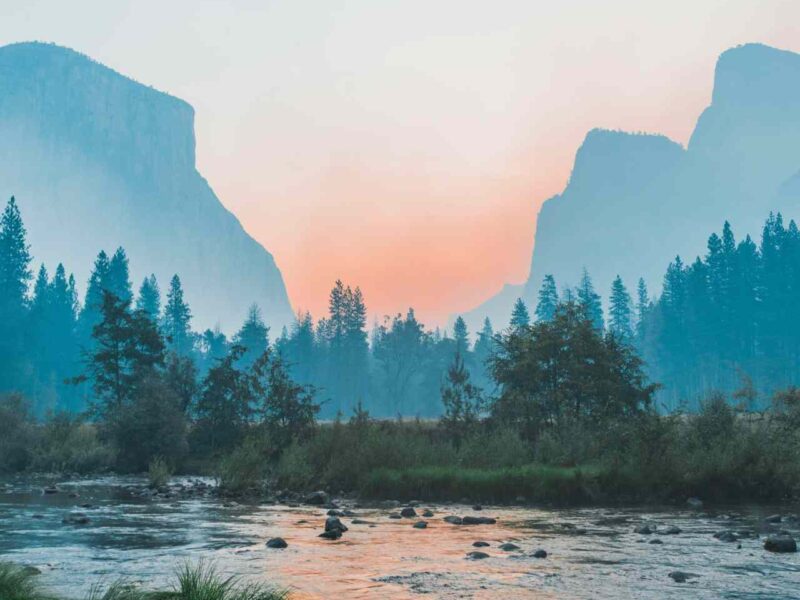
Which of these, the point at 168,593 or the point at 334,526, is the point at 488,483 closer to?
the point at 334,526

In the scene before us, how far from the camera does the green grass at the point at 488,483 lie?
81.7 feet

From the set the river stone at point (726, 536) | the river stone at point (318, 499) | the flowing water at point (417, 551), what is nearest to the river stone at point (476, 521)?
the flowing water at point (417, 551)

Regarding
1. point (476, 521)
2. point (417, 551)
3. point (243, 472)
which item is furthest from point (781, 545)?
point (243, 472)

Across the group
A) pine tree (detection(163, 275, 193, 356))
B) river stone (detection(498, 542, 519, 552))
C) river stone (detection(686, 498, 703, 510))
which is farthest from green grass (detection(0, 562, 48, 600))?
pine tree (detection(163, 275, 193, 356))

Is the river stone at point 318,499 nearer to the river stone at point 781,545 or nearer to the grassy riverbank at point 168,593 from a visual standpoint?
the river stone at point 781,545

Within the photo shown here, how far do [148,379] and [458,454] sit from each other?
20.1m

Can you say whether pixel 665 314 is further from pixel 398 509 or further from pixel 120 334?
pixel 398 509

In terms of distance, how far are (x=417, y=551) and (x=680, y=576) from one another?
5330 mm

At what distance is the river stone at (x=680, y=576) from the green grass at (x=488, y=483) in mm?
11406

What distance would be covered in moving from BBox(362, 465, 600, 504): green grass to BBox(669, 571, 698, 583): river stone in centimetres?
1141

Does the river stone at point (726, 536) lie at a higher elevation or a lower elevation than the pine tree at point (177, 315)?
lower

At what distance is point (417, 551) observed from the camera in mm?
16094

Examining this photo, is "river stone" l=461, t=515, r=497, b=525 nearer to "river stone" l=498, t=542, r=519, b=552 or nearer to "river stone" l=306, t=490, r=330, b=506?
"river stone" l=498, t=542, r=519, b=552

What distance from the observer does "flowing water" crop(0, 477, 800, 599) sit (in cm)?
1266
